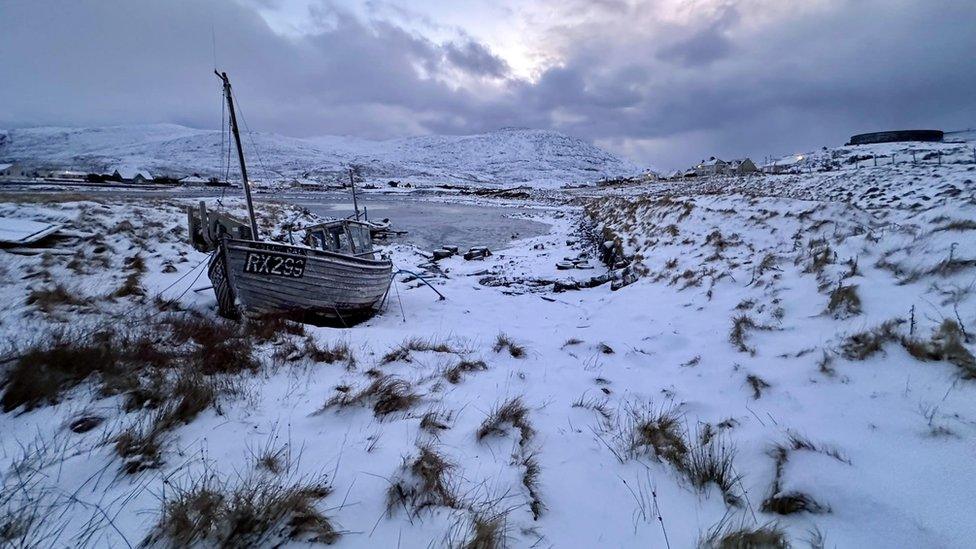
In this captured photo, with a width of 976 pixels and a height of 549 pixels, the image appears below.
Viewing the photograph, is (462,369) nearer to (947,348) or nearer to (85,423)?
(85,423)

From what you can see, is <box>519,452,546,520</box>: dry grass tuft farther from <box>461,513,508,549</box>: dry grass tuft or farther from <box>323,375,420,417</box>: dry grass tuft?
<box>323,375,420,417</box>: dry grass tuft

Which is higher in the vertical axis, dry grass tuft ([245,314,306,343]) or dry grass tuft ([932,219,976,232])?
dry grass tuft ([932,219,976,232])

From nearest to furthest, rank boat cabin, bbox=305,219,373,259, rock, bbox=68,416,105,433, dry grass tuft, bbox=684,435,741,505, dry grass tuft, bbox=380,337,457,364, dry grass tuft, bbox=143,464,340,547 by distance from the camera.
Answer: dry grass tuft, bbox=143,464,340,547, dry grass tuft, bbox=684,435,741,505, rock, bbox=68,416,105,433, dry grass tuft, bbox=380,337,457,364, boat cabin, bbox=305,219,373,259

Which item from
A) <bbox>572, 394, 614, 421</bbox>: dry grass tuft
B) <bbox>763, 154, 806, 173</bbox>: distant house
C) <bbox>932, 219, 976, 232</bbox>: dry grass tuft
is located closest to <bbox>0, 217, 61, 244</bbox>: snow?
<bbox>572, 394, 614, 421</bbox>: dry grass tuft

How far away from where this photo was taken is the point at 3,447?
10.2 feet

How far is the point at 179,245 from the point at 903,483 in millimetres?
17609

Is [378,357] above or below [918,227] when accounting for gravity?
below

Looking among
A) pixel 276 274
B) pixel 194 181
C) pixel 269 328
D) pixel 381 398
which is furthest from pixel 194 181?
pixel 381 398

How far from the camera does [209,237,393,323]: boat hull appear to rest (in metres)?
7.98

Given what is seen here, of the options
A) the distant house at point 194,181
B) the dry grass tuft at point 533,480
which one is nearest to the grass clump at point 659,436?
the dry grass tuft at point 533,480

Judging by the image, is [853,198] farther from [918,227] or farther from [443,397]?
[443,397]

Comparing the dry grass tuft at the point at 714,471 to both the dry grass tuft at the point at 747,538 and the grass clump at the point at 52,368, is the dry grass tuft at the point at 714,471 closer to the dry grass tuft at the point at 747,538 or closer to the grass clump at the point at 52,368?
the dry grass tuft at the point at 747,538

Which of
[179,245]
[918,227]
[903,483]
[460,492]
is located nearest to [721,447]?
[903,483]

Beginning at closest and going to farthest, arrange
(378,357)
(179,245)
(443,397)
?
(443,397)
(378,357)
(179,245)
